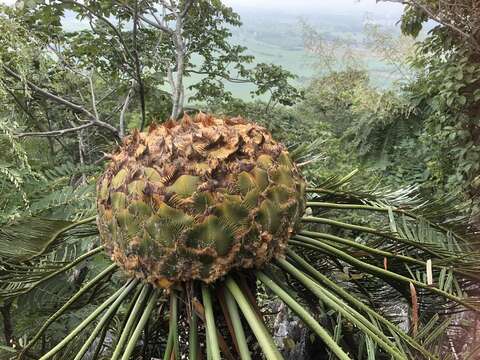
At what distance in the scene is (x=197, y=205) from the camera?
0.95 metres

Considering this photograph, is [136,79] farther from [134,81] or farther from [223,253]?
[223,253]

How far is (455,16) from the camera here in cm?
427

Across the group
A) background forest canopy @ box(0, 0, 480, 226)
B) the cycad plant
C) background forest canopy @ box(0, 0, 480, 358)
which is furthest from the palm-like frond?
background forest canopy @ box(0, 0, 480, 226)

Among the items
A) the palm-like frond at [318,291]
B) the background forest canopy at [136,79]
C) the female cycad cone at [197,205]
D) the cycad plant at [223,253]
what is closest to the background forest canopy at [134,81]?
the background forest canopy at [136,79]

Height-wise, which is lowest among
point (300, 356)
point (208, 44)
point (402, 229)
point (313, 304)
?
point (300, 356)

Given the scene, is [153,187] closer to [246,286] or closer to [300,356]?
[246,286]

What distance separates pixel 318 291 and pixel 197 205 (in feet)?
0.96

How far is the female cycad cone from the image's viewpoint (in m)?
0.95

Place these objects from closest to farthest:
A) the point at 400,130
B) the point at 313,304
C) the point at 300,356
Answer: the point at 313,304
the point at 300,356
the point at 400,130

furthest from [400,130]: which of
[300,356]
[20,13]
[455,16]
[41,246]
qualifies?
[41,246]

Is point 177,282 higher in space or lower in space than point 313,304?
higher

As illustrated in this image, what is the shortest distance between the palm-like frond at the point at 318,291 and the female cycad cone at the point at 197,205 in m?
0.07

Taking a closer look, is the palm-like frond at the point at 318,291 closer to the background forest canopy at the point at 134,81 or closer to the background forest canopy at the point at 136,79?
the background forest canopy at the point at 134,81

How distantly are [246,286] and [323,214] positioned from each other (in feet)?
1.99
